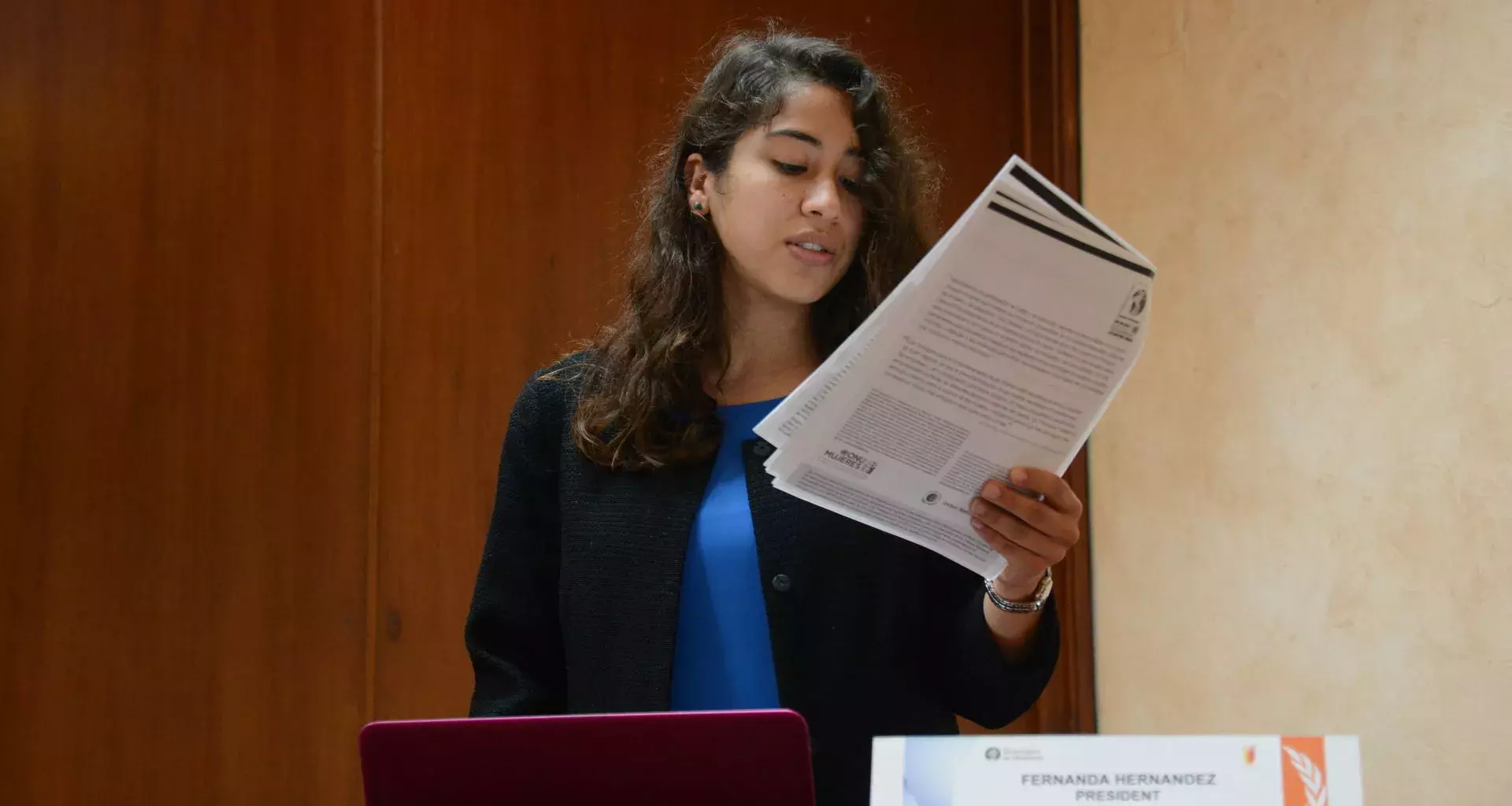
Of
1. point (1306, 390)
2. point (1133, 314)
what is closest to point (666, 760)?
point (1133, 314)

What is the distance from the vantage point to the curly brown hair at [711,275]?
1216mm

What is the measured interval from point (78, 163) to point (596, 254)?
76 cm

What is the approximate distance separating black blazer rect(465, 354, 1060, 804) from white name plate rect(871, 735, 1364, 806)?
0.46 m

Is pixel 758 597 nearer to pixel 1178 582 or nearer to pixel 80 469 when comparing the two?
pixel 1178 582

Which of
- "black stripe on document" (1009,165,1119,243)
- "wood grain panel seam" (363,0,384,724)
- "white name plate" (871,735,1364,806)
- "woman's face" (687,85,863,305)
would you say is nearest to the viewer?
"white name plate" (871,735,1364,806)

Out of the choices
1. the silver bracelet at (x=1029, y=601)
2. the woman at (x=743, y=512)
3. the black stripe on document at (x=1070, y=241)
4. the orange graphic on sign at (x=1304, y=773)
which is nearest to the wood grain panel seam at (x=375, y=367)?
the woman at (x=743, y=512)

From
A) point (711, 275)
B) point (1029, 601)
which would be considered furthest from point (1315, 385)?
point (711, 275)

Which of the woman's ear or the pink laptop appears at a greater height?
the woman's ear

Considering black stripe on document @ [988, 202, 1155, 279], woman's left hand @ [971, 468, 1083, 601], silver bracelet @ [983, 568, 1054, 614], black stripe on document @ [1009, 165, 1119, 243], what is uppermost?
black stripe on document @ [1009, 165, 1119, 243]

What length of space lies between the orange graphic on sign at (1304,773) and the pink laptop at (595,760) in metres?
0.25

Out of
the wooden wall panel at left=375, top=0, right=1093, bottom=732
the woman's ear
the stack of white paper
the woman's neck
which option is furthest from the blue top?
the wooden wall panel at left=375, top=0, right=1093, bottom=732

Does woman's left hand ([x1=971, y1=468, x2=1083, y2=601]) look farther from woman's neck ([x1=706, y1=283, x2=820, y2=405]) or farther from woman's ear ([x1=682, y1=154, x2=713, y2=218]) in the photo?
woman's ear ([x1=682, y1=154, x2=713, y2=218])

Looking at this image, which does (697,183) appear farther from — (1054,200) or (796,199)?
(1054,200)

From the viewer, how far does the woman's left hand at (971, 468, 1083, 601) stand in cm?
90
